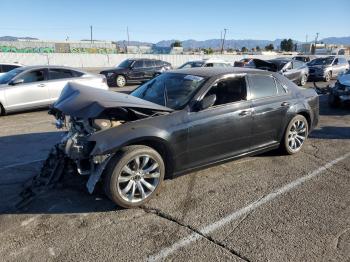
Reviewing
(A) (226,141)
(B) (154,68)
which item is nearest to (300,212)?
(A) (226,141)

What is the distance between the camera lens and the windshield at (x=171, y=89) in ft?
16.6

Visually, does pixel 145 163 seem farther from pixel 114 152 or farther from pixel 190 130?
pixel 190 130

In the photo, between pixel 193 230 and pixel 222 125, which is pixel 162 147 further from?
pixel 193 230

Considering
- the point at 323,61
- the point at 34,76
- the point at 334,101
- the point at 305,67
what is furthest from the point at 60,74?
the point at 323,61

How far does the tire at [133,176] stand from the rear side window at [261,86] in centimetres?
210

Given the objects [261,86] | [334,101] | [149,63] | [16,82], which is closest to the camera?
[261,86]

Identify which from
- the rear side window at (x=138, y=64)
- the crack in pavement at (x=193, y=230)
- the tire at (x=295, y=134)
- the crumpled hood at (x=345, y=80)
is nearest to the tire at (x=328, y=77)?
the crumpled hood at (x=345, y=80)

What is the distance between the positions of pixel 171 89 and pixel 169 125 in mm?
960

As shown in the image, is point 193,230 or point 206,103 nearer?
point 193,230

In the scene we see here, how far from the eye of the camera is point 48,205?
14.5ft

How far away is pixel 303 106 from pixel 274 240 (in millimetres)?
3442

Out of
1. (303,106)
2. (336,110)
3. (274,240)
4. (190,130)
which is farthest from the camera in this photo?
(336,110)

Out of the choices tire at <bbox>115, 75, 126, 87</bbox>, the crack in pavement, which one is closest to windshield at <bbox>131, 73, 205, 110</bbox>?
the crack in pavement

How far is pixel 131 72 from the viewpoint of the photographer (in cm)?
1948
